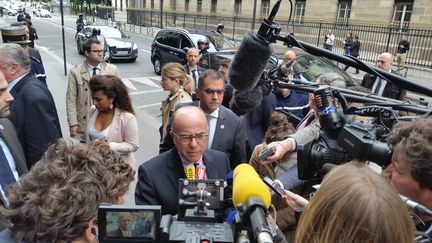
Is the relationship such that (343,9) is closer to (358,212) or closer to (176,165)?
(176,165)

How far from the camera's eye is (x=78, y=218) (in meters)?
1.35

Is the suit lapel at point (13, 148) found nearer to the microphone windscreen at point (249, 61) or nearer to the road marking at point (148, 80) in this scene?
the microphone windscreen at point (249, 61)

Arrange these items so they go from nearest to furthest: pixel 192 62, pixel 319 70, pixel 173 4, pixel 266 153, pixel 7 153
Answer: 1. pixel 266 153
2. pixel 7 153
3. pixel 192 62
4. pixel 319 70
5. pixel 173 4

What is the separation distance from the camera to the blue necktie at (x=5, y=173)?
2117 mm

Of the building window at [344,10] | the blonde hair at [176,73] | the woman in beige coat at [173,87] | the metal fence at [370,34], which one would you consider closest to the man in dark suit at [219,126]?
the woman in beige coat at [173,87]

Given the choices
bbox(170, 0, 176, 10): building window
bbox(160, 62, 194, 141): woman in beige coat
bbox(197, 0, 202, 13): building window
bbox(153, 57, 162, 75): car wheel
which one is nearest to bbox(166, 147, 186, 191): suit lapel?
bbox(160, 62, 194, 141): woman in beige coat

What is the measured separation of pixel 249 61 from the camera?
147 centimetres

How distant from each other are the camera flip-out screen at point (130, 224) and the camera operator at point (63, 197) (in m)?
0.17

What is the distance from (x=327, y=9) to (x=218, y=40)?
1431 centimetres

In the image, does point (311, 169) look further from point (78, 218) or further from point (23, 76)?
point (23, 76)

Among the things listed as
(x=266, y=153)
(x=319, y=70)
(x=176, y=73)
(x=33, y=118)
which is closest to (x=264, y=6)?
(x=319, y=70)

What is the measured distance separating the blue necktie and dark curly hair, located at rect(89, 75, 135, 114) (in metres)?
1.13

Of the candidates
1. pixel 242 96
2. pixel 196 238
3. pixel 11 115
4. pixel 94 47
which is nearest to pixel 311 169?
pixel 196 238

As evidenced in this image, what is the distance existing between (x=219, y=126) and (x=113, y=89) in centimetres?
103
